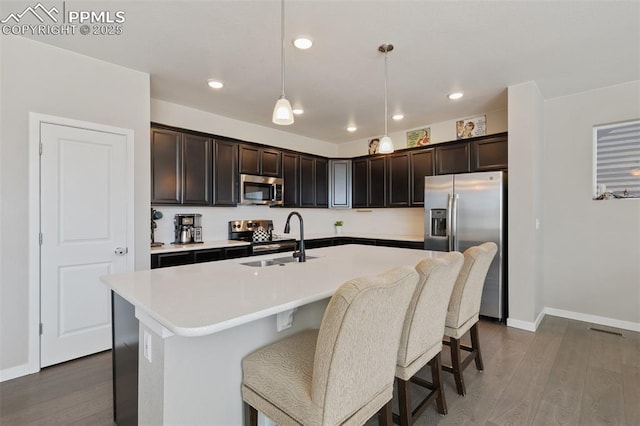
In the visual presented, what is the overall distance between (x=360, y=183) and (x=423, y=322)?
399 centimetres

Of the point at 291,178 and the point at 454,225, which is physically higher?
the point at 291,178

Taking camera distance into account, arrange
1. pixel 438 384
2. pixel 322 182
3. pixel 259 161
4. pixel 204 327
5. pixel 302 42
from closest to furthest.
Result: pixel 204 327 < pixel 438 384 < pixel 302 42 < pixel 259 161 < pixel 322 182

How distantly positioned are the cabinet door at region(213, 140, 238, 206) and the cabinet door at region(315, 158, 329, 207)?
1.58m

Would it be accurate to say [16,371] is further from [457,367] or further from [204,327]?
[457,367]

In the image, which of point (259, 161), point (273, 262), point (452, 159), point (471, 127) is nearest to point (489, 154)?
point (452, 159)

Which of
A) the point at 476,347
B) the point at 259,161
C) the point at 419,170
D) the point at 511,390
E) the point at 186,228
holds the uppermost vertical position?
the point at 259,161

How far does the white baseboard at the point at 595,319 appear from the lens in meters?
3.37

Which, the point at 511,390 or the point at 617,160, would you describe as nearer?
the point at 511,390

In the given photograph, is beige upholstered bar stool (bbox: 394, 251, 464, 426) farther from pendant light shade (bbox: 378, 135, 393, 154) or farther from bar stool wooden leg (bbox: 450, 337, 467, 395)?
pendant light shade (bbox: 378, 135, 393, 154)

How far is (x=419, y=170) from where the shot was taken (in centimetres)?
474

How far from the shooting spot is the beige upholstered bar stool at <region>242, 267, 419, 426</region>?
110 cm

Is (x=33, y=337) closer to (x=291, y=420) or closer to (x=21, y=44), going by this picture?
(x=21, y=44)

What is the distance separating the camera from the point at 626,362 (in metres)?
2.63

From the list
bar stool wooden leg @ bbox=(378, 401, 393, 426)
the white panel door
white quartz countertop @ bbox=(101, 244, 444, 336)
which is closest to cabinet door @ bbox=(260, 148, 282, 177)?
the white panel door
